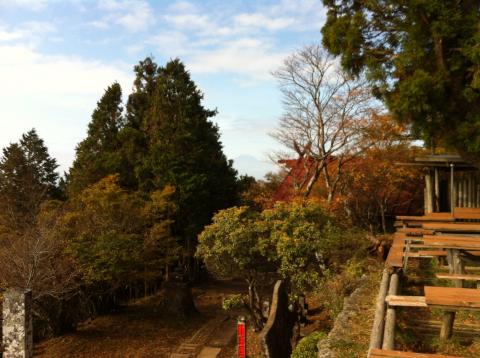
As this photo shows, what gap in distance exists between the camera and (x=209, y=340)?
15.2 metres

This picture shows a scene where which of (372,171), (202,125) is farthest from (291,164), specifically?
(202,125)

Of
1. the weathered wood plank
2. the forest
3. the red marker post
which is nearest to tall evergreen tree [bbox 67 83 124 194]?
the forest

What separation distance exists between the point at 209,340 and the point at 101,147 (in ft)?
43.4

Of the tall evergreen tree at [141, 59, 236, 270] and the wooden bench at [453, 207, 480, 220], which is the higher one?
the tall evergreen tree at [141, 59, 236, 270]

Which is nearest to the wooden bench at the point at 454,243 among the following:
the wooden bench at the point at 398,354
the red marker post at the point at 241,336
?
the wooden bench at the point at 398,354

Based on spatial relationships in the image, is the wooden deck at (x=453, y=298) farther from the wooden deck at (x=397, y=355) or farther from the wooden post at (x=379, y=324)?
the wooden post at (x=379, y=324)

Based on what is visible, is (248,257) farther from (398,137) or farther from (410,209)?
(410,209)

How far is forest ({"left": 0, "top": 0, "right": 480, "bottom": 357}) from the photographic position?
28.9 ft

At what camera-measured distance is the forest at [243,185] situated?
28.9 feet

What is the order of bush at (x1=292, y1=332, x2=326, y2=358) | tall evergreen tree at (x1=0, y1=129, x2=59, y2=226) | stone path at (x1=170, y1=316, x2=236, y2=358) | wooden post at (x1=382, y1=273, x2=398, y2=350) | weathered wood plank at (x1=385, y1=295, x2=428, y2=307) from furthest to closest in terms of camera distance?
tall evergreen tree at (x1=0, y1=129, x2=59, y2=226), stone path at (x1=170, y1=316, x2=236, y2=358), bush at (x1=292, y1=332, x2=326, y2=358), weathered wood plank at (x1=385, y1=295, x2=428, y2=307), wooden post at (x1=382, y1=273, x2=398, y2=350)

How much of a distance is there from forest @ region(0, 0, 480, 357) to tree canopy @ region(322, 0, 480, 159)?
30 mm

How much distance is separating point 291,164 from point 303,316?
9505mm

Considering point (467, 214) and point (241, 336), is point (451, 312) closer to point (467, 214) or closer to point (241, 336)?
point (467, 214)

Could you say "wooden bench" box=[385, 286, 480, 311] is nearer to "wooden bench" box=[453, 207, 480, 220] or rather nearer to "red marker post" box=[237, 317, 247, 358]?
"wooden bench" box=[453, 207, 480, 220]
